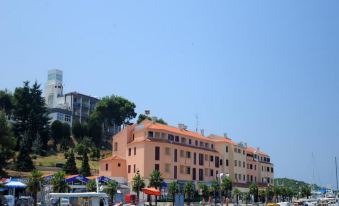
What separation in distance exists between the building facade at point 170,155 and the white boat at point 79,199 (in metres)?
31.6

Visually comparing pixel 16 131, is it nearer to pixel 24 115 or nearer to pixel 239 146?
pixel 24 115

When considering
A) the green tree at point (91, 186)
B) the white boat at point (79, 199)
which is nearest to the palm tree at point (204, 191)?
the green tree at point (91, 186)

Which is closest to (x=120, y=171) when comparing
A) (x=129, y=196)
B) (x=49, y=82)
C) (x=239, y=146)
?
(x=129, y=196)

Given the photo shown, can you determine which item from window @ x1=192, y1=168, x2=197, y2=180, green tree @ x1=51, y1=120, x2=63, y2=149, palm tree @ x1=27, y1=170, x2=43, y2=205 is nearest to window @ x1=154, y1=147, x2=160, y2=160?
window @ x1=192, y1=168, x2=197, y2=180

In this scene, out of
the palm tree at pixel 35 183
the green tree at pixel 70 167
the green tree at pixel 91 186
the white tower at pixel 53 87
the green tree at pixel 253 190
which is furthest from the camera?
the white tower at pixel 53 87

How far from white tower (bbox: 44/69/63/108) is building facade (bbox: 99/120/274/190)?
64.0 metres

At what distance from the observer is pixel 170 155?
74.3m

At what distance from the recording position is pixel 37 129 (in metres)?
96.4

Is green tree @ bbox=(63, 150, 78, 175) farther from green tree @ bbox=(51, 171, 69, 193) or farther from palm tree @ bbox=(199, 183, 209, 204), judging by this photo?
green tree @ bbox=(51, 171, 69, 193)

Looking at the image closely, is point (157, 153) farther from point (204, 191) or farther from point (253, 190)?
point (253, 190)

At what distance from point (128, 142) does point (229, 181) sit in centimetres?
1758

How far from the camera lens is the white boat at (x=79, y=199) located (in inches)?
1503

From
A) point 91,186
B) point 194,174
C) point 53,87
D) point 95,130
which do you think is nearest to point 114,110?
point 95,130

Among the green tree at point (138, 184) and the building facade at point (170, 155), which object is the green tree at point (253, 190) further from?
the green tree at point (138, 184)
